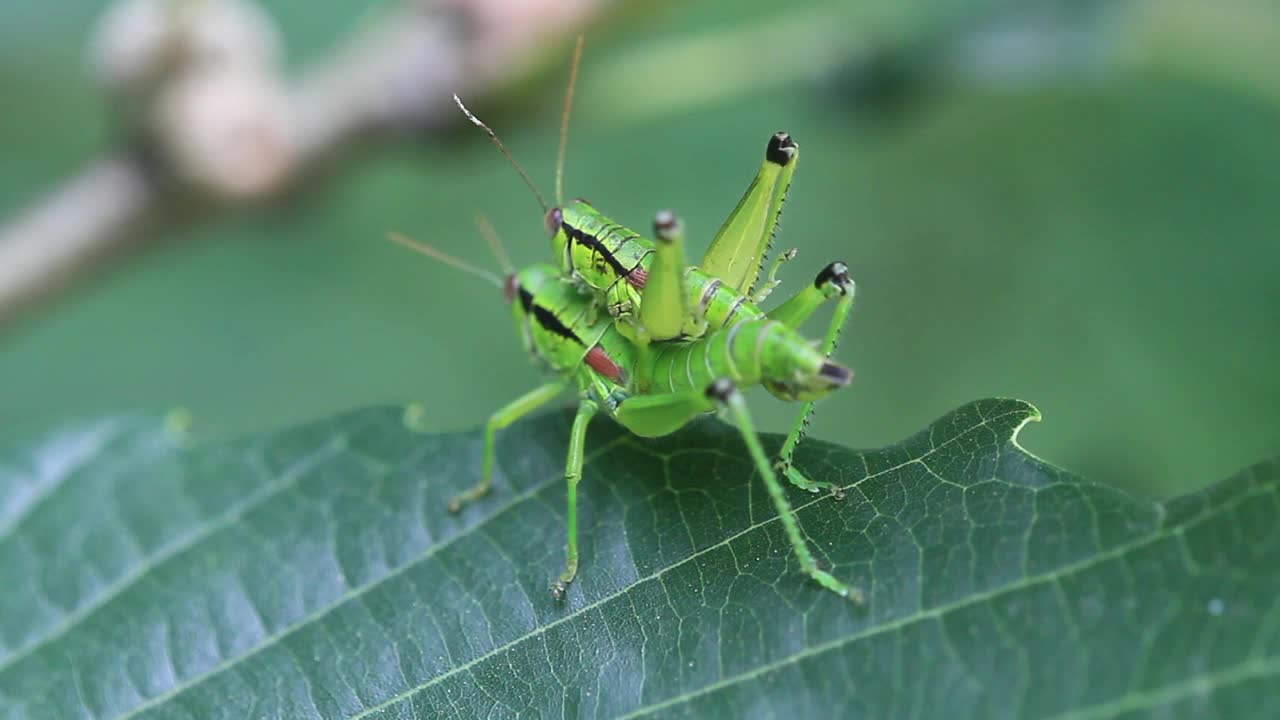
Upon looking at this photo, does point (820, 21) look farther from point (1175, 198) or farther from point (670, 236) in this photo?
point (1175, 198)

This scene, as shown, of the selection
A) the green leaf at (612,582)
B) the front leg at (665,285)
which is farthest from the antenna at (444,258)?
the front leg at (665,285)

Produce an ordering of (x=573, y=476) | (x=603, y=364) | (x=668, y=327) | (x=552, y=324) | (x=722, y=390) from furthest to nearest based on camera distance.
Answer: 1. (x=552, y=324)
2. (x=603, y=364)
3. (x=668, y=327)
4. (x=573, y=476)
5. (x=722, y=390)

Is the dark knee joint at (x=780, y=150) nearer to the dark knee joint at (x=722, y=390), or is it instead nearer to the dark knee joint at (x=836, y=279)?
the dark knee joint at (x=836, y=279)

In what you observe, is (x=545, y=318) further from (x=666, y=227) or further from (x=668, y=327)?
(x=666, y=227)

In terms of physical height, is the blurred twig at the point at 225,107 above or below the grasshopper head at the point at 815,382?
above

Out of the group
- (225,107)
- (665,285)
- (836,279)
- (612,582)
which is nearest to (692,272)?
(665,285)
